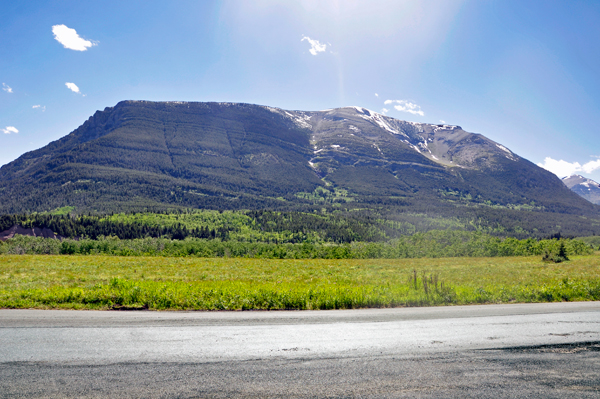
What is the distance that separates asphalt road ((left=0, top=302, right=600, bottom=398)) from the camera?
5.43m

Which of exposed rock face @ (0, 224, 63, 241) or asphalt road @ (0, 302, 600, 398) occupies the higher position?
asphalt road @ (0, 302, 600, 398)

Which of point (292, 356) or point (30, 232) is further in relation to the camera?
point (30, 232)

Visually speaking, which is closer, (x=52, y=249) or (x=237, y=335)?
(x=237, y=335)

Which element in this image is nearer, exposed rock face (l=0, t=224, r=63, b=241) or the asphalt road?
the asphalt road

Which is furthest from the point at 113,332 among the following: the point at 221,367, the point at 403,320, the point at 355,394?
the point at 403,320

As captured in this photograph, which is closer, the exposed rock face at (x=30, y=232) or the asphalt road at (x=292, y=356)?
the asphalt road at (x=292, y=356)

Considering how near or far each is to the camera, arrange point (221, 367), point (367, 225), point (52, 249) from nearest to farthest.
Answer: point (221, 367) → point (52, 249) → point (367, 225)

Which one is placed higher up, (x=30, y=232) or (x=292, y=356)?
(x=292, y=356)

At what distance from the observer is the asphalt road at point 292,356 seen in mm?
5430

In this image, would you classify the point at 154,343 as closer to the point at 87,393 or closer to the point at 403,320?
the point at 87,393

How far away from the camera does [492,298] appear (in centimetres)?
1427

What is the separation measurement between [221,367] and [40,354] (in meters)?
4.05

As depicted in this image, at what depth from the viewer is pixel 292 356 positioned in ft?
22.1

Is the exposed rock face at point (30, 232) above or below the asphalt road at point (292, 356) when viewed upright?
below
